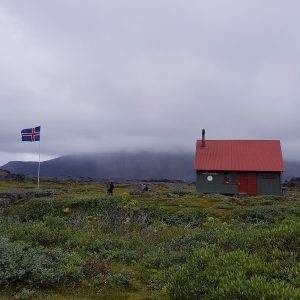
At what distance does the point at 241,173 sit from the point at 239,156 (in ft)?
9.08

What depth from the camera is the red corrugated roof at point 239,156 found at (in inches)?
2042

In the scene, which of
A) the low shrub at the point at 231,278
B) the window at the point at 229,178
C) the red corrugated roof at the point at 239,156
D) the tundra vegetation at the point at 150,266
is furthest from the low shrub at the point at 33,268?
the window at the point at 229,178

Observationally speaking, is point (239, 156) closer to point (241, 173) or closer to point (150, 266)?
point (241, 173)

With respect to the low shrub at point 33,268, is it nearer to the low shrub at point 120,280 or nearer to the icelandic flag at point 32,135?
the low shrub at point 120,280

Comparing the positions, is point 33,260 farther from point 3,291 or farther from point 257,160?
point 257,160

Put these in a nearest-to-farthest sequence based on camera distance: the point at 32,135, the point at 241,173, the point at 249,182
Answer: the point at 32,135 < the point at 249,182 < the point at 241,173

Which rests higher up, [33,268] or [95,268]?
[33,268]

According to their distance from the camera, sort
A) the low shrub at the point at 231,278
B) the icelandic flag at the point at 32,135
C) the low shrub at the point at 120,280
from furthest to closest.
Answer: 1. the icelandic flag at the point at 32,135
2. the low shrub at the point at 120,280
3. the low shrub at the point at 231,278

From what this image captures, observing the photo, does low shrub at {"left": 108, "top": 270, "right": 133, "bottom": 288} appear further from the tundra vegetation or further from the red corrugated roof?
the red corrugated roof

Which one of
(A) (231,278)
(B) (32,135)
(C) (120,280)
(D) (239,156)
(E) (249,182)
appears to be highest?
(B) (32,135)

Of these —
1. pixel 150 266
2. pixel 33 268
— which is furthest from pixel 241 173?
pixel 33 268

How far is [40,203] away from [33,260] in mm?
21617

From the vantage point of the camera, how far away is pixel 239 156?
53.8 m

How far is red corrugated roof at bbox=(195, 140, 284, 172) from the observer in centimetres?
5188
